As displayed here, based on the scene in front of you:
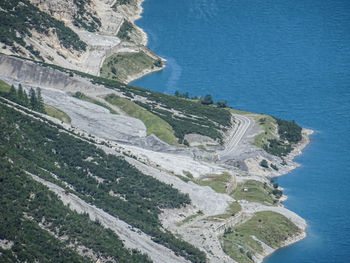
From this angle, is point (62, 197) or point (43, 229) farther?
point (62, 197)

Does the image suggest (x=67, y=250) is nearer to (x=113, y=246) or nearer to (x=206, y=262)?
(x=113, y=246)

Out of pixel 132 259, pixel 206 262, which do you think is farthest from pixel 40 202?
pixel 206 262

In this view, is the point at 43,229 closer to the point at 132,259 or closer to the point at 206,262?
the point at 132,259

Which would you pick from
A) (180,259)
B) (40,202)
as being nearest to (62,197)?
(40,202)

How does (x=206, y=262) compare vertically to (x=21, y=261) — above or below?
above

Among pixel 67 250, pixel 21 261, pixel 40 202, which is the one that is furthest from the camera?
pixel 40 202

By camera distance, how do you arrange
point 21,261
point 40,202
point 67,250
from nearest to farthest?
point 21,261 < point 67,250 < point 40,202

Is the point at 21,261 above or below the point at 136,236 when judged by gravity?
below

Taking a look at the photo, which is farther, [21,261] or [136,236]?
[136,236]
